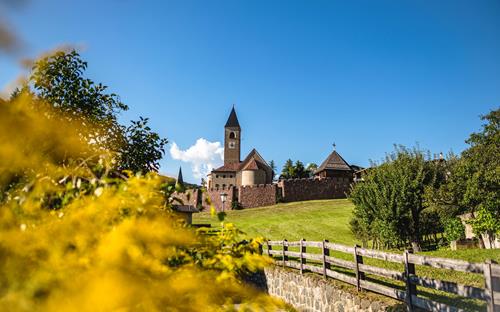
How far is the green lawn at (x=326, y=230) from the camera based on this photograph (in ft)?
29.0

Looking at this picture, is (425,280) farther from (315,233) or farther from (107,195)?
(315,233)

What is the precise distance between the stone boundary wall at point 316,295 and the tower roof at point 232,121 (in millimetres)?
58389

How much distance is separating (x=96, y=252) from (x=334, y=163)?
50232 mm

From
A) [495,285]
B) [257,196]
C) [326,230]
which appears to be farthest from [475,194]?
[257,196]

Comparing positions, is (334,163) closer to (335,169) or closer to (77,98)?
(335,169)

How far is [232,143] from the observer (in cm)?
6781

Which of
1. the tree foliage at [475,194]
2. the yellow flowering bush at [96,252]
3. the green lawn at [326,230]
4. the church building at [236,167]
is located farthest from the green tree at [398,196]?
the church building at [236,167]

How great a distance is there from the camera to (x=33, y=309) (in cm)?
137

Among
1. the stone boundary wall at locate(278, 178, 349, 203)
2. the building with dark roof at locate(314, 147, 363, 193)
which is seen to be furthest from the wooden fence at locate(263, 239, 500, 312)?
the building with dark roof at locate(314, 147, 363, 193)

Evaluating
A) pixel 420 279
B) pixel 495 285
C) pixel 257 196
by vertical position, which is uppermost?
pixel 257 196

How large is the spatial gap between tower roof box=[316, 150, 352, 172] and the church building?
971 cm

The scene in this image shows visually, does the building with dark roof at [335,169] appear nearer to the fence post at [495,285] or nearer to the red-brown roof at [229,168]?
the red-brown roof at [229,168]

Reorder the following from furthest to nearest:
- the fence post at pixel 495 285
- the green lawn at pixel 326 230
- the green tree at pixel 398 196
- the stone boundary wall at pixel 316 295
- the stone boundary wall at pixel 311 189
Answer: the stone boundary wall at pixel 311 189
the green tree at pixel 398 196
the green lawn at pixel 326 230
the stone boundary wall at pixel 316 295
the fence post at pixel 495 285

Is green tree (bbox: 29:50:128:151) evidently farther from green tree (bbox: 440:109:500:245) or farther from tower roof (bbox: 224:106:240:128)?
tower roof (bbox: 224:106:240:128)
